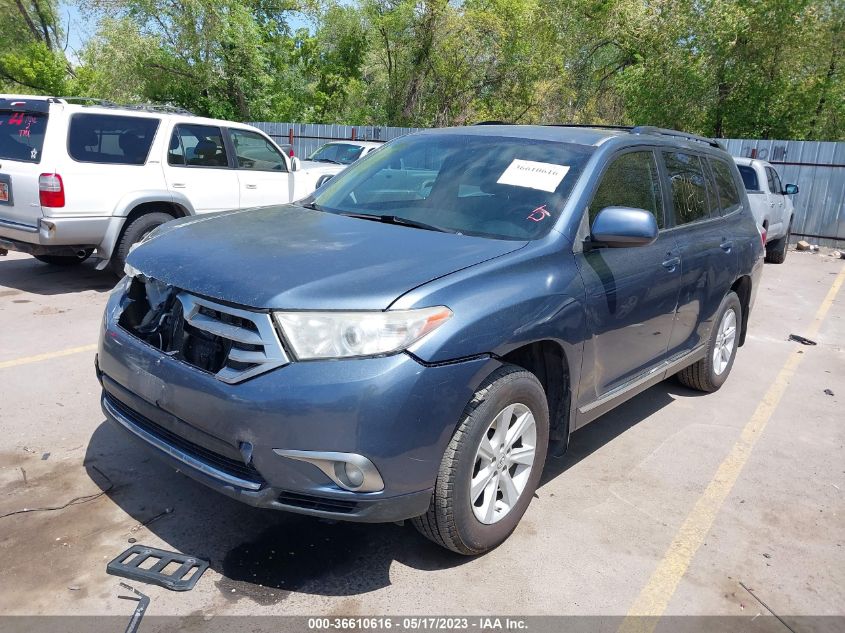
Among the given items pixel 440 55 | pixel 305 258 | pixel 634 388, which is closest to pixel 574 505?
pixel 634 388

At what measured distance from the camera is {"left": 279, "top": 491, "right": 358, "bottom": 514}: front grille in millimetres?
2648

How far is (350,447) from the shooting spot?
2.55 m

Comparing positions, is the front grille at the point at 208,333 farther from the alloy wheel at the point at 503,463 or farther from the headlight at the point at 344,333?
the alloy wheel at the point at 503,463

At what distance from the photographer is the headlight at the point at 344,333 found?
103 inches

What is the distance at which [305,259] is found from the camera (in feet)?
9.95

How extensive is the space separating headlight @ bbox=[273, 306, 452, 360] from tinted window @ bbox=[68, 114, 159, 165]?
558 cm

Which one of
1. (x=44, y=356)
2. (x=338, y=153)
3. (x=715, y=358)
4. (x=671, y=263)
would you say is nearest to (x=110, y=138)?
(x=44, y=356)

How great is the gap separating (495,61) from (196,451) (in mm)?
28657

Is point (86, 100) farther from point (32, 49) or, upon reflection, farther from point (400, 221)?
point (32, 49)

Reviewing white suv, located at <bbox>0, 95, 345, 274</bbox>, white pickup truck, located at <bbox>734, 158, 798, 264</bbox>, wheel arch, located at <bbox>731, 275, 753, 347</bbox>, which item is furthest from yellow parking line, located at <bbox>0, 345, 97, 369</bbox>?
white pickup truck, located at <bbox>734, 158, 798, 264</bbox>

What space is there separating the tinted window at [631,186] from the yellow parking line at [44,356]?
4186 mm

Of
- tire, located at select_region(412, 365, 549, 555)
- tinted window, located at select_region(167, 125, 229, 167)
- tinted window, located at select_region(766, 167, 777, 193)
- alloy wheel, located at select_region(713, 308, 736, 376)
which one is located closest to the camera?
tire, located at select_region(412, 365, 549, 555)

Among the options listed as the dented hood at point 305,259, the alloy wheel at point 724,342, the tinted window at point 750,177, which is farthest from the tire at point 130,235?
the tinted window at point 750,177

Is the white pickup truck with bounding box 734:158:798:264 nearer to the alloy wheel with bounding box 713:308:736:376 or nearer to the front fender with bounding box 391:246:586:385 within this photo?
the alloy wheel with bounding box 713:308:736:376
